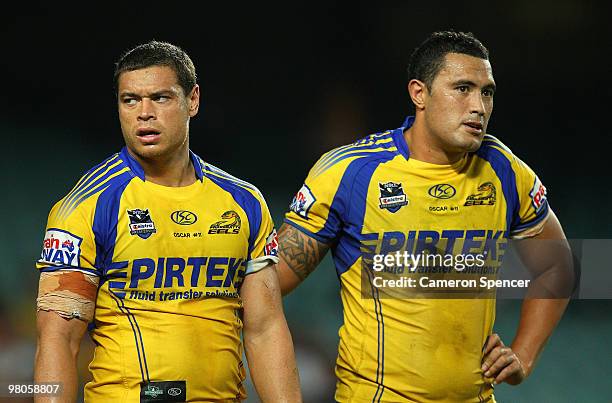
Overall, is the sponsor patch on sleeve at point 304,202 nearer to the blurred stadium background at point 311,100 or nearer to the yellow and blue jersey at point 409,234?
the yellow and blue jersey at point 409,234

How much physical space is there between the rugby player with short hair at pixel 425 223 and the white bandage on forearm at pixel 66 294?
40.7 inches

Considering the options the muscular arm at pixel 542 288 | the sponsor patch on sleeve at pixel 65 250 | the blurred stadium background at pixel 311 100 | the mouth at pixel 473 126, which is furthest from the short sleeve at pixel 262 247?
the blurred stadium background at pixel 311 100

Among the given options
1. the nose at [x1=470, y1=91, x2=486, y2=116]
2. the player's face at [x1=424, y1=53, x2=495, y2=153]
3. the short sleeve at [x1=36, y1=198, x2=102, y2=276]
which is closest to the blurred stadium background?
the player's face at [x1=424, y1=53, x2=495, y2=153]

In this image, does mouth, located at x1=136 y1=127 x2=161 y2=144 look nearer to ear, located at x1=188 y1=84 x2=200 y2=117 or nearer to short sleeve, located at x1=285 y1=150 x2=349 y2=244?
ear, located at x1=188 y1=84 x2=200 y2=117

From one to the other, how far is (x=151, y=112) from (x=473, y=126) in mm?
1282

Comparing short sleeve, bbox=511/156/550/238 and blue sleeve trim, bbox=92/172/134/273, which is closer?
blue sleeve trim, bbox=92/172/134/273

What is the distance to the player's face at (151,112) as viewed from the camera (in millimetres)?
3697

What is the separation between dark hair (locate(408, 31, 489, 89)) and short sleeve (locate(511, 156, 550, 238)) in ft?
1.55

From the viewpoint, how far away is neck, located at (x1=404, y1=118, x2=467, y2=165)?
4.33m

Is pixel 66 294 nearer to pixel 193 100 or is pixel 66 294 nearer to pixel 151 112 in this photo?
pixel 151 112

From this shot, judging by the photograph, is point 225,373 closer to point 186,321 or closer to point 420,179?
point 186,321

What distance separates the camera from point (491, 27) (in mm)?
7141

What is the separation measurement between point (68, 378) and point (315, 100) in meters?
3.71

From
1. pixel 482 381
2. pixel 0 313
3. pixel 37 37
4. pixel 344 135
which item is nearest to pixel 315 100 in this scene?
pixel 344 135
